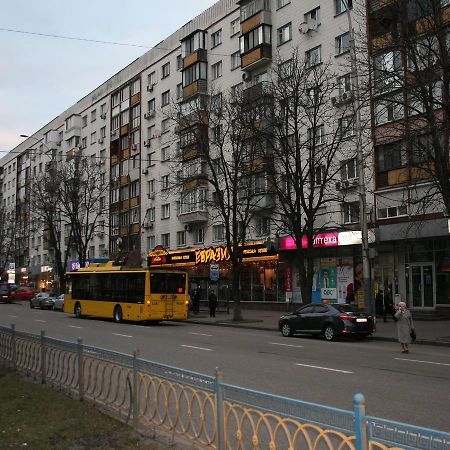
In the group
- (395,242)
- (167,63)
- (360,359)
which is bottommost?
(360,359)

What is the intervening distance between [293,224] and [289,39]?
695 inches

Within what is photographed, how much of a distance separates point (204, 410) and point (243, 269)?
36.7m

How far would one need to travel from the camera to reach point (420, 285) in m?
29.7

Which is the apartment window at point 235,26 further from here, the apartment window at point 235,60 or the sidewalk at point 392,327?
the sidewalk at point 392,327

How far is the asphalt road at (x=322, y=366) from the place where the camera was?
896 cm

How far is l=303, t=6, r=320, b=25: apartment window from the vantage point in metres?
36.6

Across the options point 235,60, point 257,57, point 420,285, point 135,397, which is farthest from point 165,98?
point 135,397

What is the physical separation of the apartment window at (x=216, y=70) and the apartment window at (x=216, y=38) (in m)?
1.64

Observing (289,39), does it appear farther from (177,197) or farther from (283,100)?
(177,197)

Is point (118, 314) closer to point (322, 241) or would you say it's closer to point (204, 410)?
point (322, 241)

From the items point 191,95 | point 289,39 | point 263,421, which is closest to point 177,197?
point 191,95

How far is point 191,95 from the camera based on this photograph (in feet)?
157

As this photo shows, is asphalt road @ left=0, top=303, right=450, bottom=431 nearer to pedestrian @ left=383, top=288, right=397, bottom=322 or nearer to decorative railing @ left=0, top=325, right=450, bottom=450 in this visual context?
decorative railing @ left=0, top=325, right=450, bottom=450

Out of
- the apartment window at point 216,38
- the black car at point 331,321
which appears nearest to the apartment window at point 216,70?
the apartment window at point 216,38
